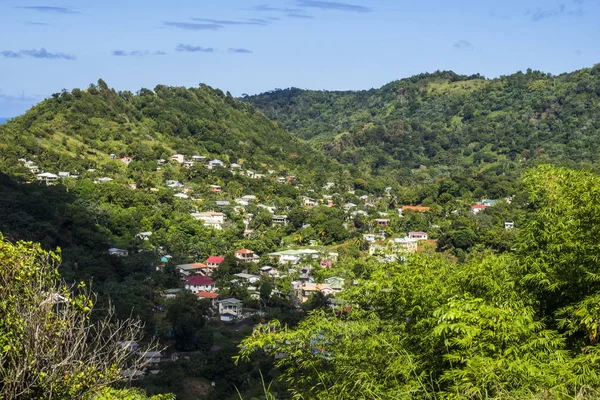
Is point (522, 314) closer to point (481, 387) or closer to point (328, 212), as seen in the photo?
point (481, 387)

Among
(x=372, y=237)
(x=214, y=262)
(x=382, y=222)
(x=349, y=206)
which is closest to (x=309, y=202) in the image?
(x=349, y=206)

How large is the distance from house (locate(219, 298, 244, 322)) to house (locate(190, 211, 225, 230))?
32.9ft

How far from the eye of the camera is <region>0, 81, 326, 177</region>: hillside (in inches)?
1339

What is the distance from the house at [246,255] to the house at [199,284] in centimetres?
A: 351

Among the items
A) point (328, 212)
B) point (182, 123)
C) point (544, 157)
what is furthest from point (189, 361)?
point (544, 157)

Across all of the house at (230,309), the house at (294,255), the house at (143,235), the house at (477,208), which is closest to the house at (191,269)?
the house at (143,235)

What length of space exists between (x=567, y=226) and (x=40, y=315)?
154 inches

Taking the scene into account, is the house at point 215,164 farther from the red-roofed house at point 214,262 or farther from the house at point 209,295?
the house at point 209,295

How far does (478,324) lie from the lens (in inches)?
166

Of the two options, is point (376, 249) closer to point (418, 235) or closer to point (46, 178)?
point (418, 235)

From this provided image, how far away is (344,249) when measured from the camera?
90.5 feet

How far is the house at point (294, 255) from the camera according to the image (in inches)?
1030

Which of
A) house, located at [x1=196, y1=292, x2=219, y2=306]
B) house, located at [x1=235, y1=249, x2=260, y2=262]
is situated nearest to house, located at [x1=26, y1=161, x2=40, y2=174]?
house, located at [x1=235, y1=249, x2=260, y2=262]

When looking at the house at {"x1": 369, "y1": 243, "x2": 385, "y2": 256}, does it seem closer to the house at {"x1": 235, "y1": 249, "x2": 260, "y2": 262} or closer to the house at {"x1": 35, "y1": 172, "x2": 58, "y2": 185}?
the house at {"x1": 235, "y1": 249, "x2": 260, "y2": 262}
